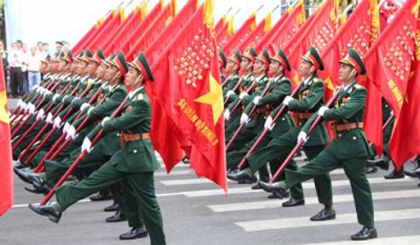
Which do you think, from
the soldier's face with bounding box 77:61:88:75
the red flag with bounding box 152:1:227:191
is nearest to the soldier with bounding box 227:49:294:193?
the red flag with bounding box 152:1:227:191

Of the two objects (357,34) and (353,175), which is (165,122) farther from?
(357,34)

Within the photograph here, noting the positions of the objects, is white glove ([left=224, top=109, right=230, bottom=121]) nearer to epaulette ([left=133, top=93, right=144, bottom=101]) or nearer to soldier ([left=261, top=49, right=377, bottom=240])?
soldier ([left=261, top=49, right=377, bottom=240])

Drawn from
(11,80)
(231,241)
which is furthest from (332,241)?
(11,80)

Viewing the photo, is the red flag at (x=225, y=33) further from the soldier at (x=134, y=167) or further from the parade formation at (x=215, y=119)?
the soldier at (x=134, y=167)

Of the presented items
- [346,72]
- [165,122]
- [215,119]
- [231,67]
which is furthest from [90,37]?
[346,72]

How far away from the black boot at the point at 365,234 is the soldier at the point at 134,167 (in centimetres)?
183

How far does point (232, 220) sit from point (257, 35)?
6755 mm

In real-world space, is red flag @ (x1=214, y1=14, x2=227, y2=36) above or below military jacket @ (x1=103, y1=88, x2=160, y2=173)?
above

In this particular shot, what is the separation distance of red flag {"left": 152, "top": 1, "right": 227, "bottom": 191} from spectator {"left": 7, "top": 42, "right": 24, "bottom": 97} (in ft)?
45.5

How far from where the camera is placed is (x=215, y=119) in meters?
7.44

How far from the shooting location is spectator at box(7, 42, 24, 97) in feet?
68.0

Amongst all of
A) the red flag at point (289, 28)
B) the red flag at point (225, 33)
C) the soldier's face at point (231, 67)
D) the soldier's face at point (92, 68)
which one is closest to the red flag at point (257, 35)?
the red flag at point (289, 28)

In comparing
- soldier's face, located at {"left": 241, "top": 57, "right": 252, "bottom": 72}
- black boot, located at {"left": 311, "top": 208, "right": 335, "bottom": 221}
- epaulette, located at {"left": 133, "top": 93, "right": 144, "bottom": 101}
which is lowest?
black boot, located at {"left": 311, "top": 208, "right": 335, "bottom": 221}

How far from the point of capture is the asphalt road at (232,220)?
7.42 m
